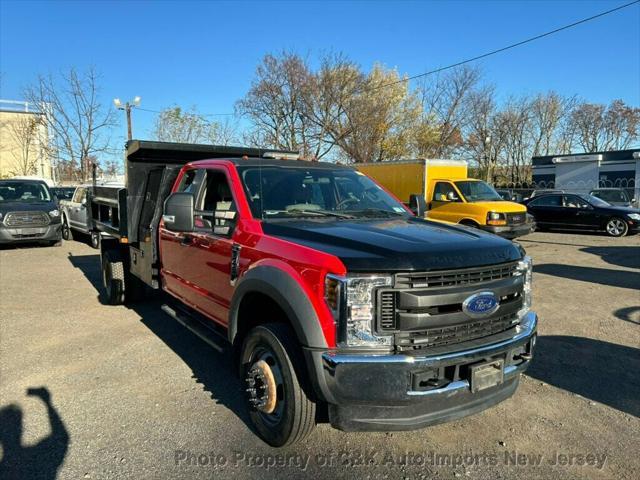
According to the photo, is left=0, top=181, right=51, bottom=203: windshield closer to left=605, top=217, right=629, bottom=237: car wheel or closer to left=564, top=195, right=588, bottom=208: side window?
left=564, top=195, right=588, bottom=208: side window

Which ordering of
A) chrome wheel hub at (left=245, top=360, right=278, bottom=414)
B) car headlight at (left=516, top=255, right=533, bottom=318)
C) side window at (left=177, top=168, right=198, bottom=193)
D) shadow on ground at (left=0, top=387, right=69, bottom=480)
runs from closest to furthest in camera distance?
shadow on ground at (left=0, top=387, right=69, bottom=480) → chrome wheel hub at (left=245, top=360, right=278, bottom=414) → car headlight at (left=516, top=255, right=533, bottom=318) → side window at (left=177, top=168, right=198, bottom=193)

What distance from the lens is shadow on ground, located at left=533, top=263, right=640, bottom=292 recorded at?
8.68m

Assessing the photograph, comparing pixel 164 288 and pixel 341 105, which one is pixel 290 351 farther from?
pixel 341 105

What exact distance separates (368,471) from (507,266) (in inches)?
62.9

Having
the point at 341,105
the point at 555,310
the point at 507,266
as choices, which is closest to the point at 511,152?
the point at 341,105

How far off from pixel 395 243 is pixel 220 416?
1981 millimetres

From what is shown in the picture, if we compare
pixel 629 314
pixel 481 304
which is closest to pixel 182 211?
pixel 481 304

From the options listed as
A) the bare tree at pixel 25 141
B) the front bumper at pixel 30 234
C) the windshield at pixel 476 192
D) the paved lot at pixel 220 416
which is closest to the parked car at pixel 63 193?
the front bumper at pixel 30 234

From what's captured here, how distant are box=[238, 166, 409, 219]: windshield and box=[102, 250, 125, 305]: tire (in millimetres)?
3566

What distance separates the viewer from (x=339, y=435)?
3.45 meters

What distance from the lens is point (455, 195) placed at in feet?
45.5

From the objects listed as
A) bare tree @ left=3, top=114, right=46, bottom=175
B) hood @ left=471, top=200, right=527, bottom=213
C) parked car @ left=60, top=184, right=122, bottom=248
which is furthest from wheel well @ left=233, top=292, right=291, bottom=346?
bare tree @ left=3, top=114, right=46, bottom=175

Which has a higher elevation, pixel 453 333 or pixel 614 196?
pixel 614 196

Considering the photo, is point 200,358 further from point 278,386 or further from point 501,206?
point 501,206
